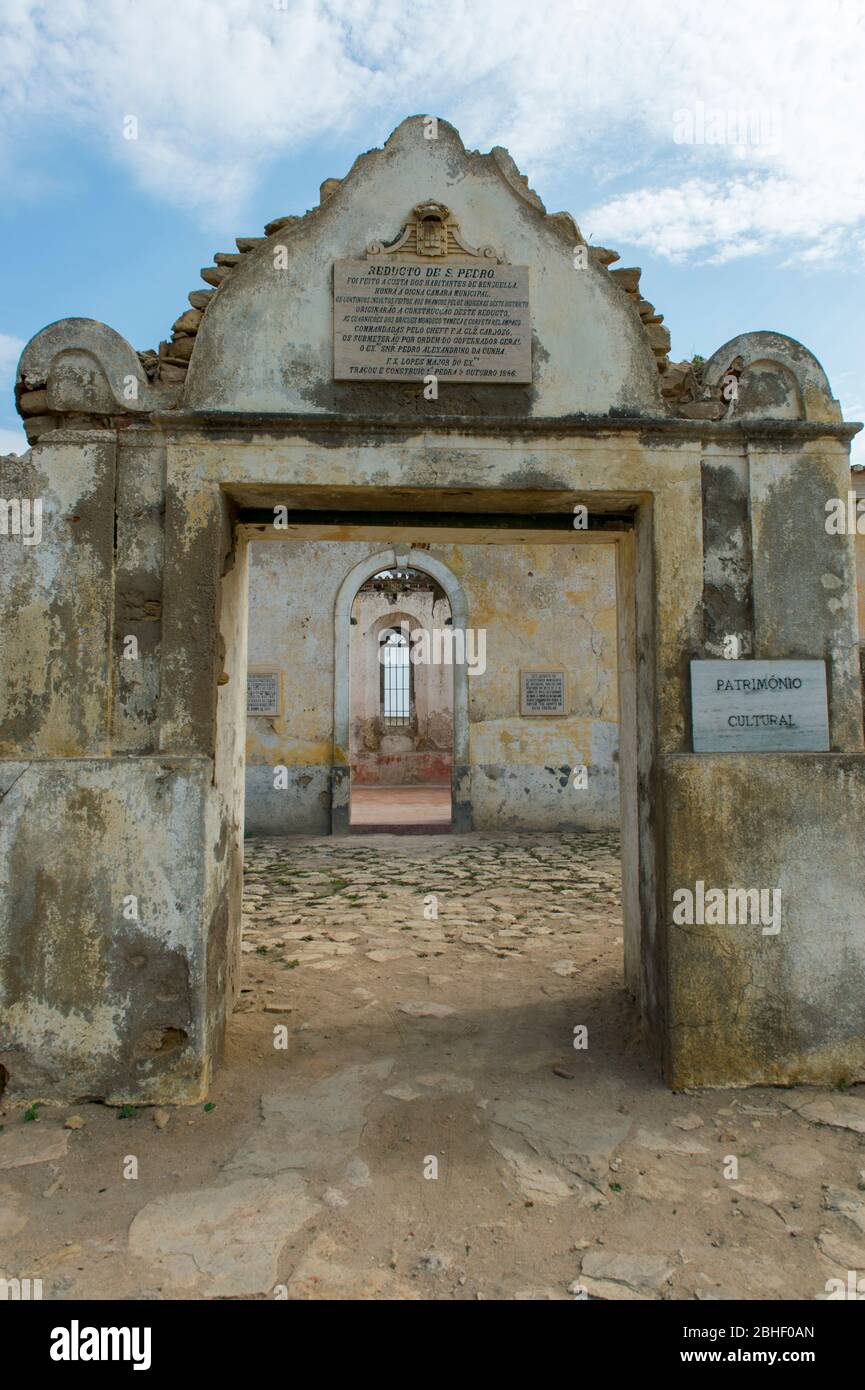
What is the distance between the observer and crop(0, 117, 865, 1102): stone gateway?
3375 mm

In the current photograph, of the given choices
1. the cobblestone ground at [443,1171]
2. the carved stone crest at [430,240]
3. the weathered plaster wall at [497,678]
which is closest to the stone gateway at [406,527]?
the carved stone crest at [430,240]

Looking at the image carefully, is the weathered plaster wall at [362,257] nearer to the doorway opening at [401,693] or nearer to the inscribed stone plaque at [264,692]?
the inscribed stone plaque at [264,692]

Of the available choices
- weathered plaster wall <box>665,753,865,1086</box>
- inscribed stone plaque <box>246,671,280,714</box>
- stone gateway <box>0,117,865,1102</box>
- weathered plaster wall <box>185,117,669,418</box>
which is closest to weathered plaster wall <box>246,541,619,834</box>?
inscribed stone plaque <box>246,671,280,714</box>

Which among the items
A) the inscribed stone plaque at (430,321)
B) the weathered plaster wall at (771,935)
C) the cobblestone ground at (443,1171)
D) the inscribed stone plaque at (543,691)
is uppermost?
the inscribed stone plaque at (430,321)

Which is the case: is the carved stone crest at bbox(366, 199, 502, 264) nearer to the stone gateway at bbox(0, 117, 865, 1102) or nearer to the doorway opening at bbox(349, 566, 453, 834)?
the stone gateway at bbox(0, 117, 865, 1102)

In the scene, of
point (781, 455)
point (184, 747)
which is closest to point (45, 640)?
point (184, 747)

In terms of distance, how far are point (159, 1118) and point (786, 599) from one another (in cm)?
328

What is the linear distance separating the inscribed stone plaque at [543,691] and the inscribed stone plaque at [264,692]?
10.7 feet

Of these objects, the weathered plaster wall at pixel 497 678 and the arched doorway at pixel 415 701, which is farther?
the arched doorway at pixel 415 701

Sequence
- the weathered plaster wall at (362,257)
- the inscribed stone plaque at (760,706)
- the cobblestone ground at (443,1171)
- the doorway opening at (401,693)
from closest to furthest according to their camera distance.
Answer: the cobblestone ground at (443,1171) → the inscribed stone plaque at (760,706) → the weathered plaster wall at (362,257) → the doorway opening at (401,693)

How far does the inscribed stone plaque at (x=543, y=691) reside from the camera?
11.4 m

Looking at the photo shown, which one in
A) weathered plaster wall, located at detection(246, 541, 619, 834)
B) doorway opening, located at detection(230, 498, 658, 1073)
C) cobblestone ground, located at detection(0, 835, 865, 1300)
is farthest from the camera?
weathered plaster wall, located at detection(246, 541, 619, 834)

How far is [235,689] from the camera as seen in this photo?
4512mm
